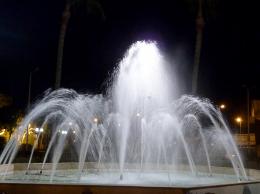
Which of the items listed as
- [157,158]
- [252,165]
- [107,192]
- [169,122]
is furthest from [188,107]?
[107,192]

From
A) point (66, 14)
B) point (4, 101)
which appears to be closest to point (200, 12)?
point (66, 14)

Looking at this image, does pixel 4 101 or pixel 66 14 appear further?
pixel 4 101

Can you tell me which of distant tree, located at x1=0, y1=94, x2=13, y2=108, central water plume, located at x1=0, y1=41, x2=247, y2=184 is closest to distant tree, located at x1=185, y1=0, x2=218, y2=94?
central water plume, located at x1=0, y1=41, x2=247, y2=184

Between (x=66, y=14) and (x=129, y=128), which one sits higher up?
(x=66, y=14)

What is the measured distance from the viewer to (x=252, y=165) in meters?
23.3

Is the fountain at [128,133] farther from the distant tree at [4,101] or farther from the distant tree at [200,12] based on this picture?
the distant tree at [4,101]

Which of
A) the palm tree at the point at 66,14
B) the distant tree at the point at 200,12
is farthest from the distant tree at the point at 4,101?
the distant tree at the point at 200,12

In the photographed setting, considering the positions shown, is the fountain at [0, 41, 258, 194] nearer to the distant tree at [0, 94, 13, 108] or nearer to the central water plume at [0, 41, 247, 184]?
the central water plume at [0, 41, 247, 184]

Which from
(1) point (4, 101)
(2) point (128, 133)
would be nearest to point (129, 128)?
(2) point (128, 133)

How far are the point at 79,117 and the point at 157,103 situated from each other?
559 cm

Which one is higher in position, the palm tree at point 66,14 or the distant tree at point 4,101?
the palm tree at point 66,14

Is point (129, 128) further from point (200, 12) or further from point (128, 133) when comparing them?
point (200, 12)

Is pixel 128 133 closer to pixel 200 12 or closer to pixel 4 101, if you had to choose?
pixel 200 12

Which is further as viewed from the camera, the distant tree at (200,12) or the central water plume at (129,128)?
the distant tree at (200,12)
